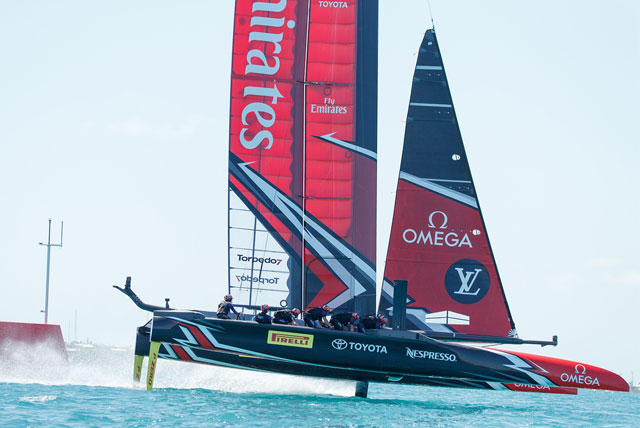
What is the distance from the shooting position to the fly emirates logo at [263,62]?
1905 cm

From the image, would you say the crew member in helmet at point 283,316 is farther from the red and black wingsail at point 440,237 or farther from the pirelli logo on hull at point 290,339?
the red and black wingsail at point 440,237

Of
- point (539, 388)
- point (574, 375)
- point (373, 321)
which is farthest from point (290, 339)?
point (574, 375)

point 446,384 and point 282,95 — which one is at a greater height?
point 282,95

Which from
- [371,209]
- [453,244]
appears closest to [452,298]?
[453,244]

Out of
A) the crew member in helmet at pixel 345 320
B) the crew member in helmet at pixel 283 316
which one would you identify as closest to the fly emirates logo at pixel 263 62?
the crew member in helmet at pixel 283 316

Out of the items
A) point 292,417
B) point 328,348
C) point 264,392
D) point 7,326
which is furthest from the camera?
point 7,326

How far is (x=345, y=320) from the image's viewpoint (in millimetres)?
17391

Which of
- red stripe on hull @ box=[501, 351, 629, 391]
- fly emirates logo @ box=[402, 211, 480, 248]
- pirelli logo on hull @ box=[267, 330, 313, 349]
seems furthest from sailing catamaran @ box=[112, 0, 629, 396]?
pirelli logo on hull @ box=[267, 330, 313, 349]

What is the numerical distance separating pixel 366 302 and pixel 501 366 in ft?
10.8

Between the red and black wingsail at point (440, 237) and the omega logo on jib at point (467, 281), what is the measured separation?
0.02 meters

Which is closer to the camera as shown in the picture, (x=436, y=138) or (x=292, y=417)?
(x=292, y=417)

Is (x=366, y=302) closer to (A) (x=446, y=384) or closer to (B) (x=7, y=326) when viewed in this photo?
(A) (x=446, y=384)

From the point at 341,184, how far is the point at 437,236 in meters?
2.33

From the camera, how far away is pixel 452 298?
1866 cm
